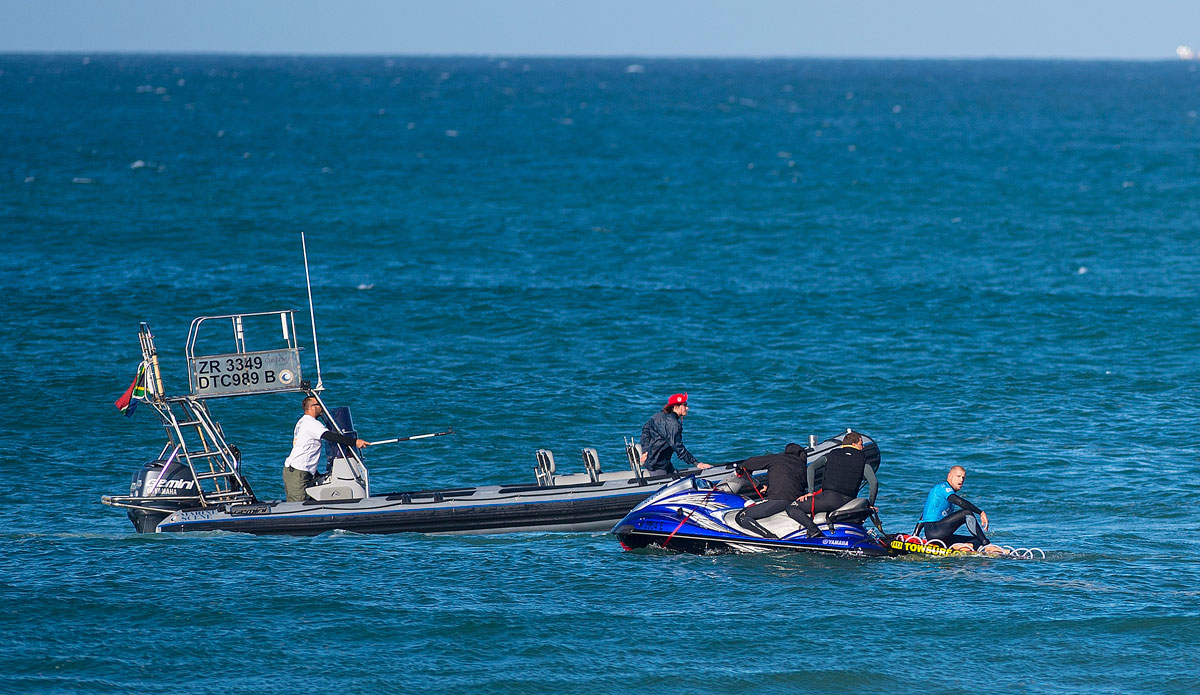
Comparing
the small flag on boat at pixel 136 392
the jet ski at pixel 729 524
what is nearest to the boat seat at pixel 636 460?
the jet ski at pixel 729 524

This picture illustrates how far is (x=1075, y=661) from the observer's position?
13328mm

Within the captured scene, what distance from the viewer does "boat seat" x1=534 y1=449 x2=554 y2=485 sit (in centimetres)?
1734

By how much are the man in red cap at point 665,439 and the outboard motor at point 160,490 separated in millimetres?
5766

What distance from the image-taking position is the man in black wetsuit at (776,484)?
1560 cm

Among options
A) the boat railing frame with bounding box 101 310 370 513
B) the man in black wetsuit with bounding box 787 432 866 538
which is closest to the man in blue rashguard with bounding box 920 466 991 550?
the man in black wetsuit with bounding box 787 432 866 538

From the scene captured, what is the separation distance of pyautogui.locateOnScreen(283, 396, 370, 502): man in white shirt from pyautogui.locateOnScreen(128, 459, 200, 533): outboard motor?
48.7 inches

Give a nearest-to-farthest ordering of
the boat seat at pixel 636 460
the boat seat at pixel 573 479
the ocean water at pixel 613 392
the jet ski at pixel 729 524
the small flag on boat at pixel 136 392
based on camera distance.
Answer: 1. the ocean water at pixel 613 392
2. the jet ski at pixel 729 524
3. the small flag on boat at pixel 136 392
4. the boat seat at pixel 636 460
5. the boat seat at pixel 573 479

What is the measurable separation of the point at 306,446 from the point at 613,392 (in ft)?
32.2

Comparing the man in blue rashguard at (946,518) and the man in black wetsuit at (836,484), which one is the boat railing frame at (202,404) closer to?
the man in black wetsuit at (836,484)

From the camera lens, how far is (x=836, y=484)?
15.5 m

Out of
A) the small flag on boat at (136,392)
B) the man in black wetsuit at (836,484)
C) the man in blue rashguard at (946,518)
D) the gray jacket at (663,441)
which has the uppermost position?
the small flag on boat at (136,392)

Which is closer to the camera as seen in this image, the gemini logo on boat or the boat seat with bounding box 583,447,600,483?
the gemini logo on boat

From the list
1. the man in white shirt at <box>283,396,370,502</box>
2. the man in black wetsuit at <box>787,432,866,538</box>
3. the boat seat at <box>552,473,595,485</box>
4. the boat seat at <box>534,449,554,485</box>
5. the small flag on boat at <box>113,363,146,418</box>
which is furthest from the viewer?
the boat seat at <box>552,473,595,485</box>

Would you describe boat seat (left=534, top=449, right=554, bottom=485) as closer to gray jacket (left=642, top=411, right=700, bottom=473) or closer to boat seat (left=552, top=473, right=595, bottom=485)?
boat seat (left=552, top=473, right=595, bottom=485)
